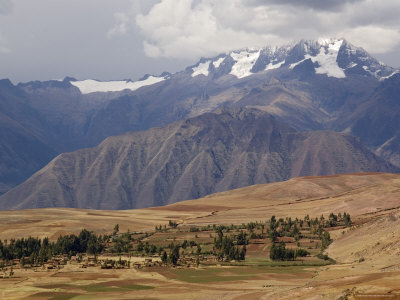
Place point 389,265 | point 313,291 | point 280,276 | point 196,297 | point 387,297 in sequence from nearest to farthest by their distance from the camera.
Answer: point 387,297 < point 313,291 < point 196,297 < point 389,265 < point 280,276

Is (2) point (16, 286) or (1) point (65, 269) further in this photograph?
(1) point (65, 269)

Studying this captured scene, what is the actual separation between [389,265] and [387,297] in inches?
1997

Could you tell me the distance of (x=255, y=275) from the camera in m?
164

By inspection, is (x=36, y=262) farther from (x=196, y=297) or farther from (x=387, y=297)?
(x=387, y=297)

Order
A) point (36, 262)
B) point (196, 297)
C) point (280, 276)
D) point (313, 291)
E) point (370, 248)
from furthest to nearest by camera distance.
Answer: point (36, 262) < point (370, 248) < point (280, 276) < point (196, 297) < point (313, 291)

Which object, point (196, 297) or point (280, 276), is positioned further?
point (280, 276)

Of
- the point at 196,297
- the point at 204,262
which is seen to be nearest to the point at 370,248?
the point at 204,262

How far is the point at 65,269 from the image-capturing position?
590ft

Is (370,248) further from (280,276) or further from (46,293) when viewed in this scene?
(46,293)

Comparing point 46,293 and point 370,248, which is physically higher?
point 370,248

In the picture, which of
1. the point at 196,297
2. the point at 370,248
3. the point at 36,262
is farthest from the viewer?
the point at 36,262

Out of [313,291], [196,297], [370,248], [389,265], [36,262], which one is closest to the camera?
[313,291]

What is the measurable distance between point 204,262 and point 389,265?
63.7 metres

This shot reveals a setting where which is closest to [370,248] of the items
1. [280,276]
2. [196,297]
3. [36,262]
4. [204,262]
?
[280,276]
